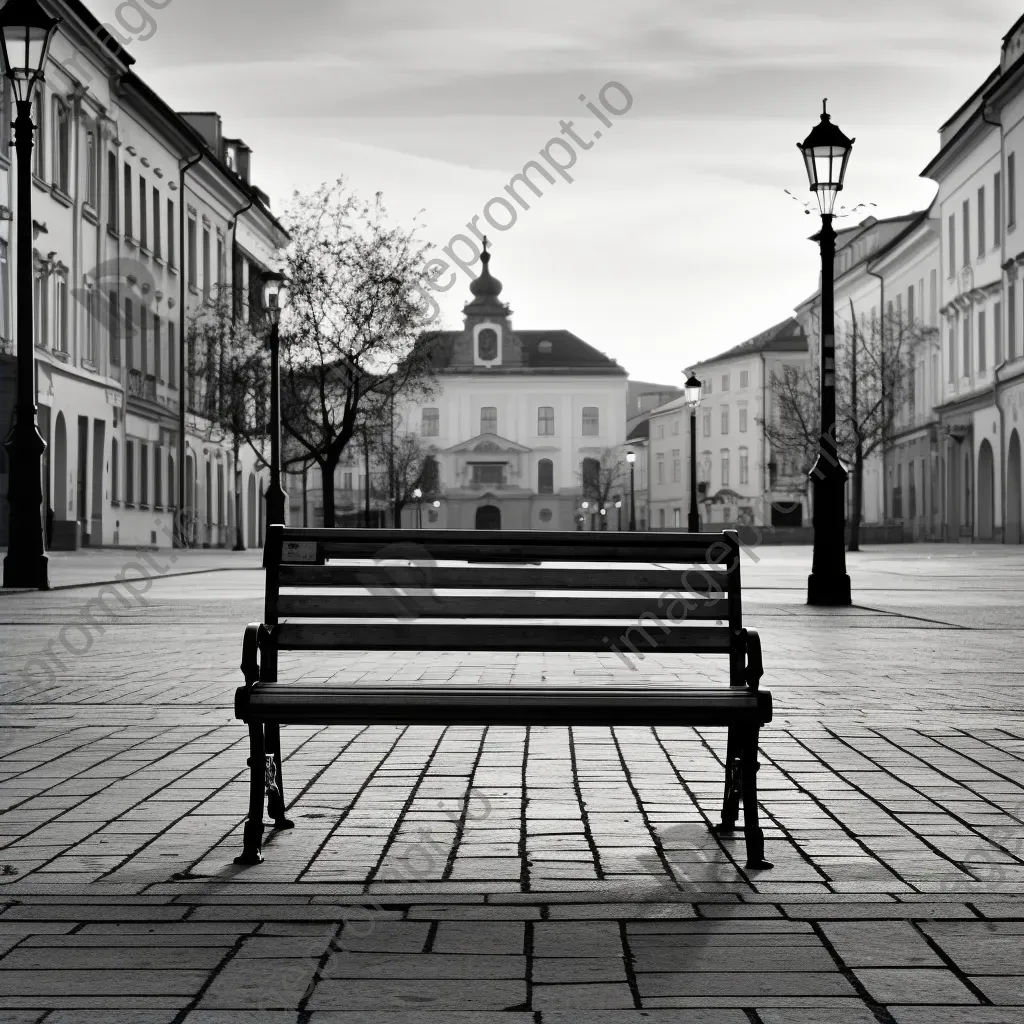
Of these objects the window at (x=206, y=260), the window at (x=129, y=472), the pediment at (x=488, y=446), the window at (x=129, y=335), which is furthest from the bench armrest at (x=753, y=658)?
the pediment at (x=488, y=446)

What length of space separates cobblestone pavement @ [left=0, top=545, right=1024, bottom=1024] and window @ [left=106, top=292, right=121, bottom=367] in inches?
1506

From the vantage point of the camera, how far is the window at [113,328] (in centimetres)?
4612

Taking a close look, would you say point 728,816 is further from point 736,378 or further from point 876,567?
point 736,378

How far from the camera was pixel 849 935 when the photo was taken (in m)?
4.11

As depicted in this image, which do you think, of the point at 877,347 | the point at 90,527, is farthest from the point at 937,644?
the point at 877,347

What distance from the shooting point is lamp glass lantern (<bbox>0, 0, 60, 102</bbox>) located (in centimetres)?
1833

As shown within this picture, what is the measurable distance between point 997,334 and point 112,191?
27939 millimetres

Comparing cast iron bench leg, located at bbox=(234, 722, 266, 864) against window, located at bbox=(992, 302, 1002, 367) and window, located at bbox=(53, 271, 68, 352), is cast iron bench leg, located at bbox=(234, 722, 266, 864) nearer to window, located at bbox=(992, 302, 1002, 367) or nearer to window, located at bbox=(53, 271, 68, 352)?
window, located at bbox=(53, 271, 68, 352)

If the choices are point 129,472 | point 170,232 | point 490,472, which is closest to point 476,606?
point 129,472

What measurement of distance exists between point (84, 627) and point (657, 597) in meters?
9.50

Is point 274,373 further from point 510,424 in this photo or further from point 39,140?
point 510,424

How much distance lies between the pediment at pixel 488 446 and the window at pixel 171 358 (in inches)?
2578

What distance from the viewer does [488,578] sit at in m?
5.40

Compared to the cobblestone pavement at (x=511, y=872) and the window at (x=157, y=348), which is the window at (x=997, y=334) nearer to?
the window at (x=157, y=348)
